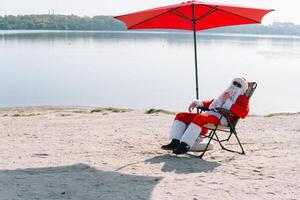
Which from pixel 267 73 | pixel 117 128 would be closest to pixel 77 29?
pixel 267 73

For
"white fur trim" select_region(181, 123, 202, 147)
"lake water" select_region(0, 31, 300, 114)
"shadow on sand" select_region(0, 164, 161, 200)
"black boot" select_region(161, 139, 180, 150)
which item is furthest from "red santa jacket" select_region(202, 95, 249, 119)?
"lake water" select_region(0, 31, 300, 114)

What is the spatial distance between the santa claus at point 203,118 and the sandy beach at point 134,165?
208 mm

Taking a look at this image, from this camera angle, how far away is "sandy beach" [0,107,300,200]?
5.07 meters

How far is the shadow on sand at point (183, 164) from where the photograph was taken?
19.6ft

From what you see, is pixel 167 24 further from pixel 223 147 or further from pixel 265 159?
pixel 265 159

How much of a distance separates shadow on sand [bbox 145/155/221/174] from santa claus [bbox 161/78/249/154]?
0.13 metres

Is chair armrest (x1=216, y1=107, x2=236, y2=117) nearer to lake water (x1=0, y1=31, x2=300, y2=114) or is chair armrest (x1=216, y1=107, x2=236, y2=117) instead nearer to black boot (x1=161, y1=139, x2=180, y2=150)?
black boot (x1=161, y1=139, x2=180, y2=150)

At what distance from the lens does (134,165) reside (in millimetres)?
6211

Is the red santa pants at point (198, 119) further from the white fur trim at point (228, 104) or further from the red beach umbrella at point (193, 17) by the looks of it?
the red beach umbrella at point (193, 17)

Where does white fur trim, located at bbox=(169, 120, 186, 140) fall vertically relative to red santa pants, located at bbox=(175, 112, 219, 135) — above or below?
below

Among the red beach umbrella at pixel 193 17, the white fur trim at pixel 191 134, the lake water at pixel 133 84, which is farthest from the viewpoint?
the lake water at pixel 133 84

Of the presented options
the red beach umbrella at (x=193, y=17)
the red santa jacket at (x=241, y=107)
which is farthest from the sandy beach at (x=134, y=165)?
the red beach umbrella at (x=193, y=17)

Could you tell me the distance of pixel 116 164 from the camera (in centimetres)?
625

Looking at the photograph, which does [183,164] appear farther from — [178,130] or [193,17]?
[193,17]
